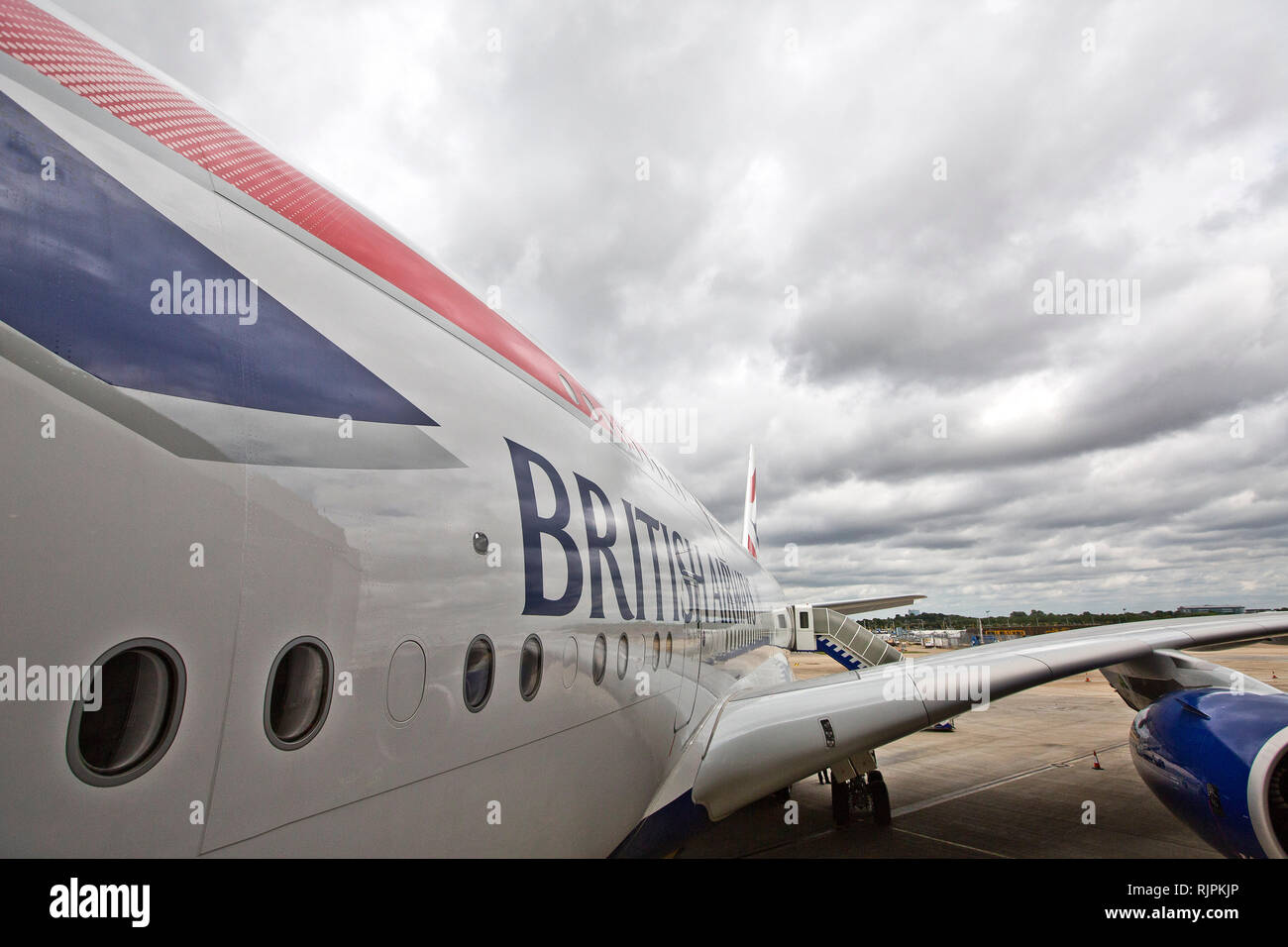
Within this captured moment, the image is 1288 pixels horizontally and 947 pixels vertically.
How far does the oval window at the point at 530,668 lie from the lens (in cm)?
283

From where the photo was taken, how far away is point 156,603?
1.45 meters

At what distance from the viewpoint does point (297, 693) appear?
1.81 metres

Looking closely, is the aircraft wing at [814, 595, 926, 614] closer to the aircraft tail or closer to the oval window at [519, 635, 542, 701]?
the aircraft tail

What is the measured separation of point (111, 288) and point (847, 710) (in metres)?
5.36

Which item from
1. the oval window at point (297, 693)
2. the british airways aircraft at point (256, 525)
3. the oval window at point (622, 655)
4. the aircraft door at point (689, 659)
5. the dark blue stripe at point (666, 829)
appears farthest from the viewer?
the aircraft door at point (689, 659)

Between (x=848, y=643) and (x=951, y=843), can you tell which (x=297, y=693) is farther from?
(x=848, y=643)

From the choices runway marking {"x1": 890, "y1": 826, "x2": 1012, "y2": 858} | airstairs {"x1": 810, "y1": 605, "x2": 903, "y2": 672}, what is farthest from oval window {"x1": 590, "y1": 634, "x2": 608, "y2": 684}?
airstairs {"x1": 810, "y1": 605, "x2": 903, "y2": 672}

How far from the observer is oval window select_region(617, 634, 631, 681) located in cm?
402

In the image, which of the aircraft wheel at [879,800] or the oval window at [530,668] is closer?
the oval window at [530,668]

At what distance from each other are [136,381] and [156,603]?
1.60 ft

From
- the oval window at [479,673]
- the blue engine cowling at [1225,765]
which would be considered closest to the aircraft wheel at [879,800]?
the blue engine cowling at [1225,765]

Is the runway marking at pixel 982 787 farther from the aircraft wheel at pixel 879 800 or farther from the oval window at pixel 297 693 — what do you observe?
the oval window at pixel 297 693
